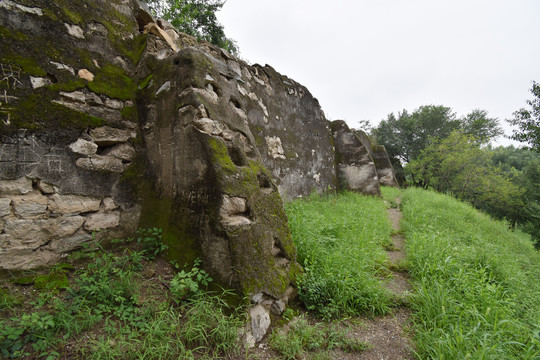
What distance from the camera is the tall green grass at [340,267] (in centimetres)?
179

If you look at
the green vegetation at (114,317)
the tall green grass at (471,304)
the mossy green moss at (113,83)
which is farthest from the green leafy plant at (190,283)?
the mossy green moss at (113,83)

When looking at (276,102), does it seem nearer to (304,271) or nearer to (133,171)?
(133,171)

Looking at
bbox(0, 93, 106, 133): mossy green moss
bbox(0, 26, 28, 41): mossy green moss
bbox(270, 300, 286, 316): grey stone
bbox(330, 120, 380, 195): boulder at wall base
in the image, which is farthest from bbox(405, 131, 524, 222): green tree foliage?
bbox(0, 26, 28, 41): mossy green moss

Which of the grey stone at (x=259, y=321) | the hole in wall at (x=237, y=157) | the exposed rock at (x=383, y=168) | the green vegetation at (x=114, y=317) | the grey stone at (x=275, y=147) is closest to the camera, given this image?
the green vegetation at (x=114, y=317)

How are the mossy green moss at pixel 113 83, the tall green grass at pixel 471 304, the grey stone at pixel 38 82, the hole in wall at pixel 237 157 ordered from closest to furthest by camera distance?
1. the tall green grass at pixel 471 304
2. the grey stone at pixel 38 82
3. the hole in wall at pixel 237 157
4. the mossy green moss at pixel 113 83

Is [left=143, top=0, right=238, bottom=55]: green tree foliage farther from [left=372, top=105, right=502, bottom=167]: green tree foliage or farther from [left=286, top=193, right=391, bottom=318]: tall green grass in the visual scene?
[left=372, top=105, right=502, bottom=167]: green tree foliage

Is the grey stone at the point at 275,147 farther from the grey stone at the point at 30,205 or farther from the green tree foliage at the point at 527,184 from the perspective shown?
the green tree foliage at the point at 527,184

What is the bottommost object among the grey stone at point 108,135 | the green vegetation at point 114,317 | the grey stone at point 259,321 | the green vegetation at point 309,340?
the green vegetation at point 309,340

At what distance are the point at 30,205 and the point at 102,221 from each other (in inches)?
18.7

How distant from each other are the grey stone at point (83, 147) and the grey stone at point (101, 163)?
54 millimetres

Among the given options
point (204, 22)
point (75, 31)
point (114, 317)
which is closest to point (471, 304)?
point (114, 317)

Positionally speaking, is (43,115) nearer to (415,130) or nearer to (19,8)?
(19,8)

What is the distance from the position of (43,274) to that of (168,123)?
1.50 meters

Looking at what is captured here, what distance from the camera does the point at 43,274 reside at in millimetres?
1577
